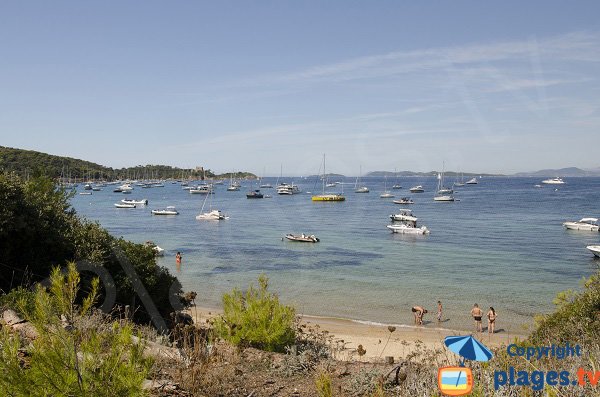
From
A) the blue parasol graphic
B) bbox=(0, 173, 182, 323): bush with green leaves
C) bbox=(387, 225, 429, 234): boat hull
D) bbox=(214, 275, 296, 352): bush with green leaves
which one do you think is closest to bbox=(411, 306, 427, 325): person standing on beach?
bbox=(0, 173, 182, 323): bush with green leaves

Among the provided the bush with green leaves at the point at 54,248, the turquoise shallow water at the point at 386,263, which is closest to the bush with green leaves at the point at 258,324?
the bush with green leaves at the point at 54,248

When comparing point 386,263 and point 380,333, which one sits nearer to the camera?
point 380,333

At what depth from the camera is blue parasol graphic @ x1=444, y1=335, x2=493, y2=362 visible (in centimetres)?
415

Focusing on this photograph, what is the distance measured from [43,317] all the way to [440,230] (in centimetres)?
6021

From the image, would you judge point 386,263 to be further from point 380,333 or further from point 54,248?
point 54,248

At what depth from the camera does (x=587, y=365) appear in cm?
600

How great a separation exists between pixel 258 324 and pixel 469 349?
6169 mm

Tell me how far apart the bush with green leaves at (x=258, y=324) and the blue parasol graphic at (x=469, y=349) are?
5.74 m

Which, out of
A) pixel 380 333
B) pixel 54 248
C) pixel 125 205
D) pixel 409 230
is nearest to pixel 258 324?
pixel 54 248

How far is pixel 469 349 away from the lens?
429 centimetres

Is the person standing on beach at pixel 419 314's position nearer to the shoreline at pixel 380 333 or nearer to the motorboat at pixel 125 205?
the shoreline at pixel 380 333

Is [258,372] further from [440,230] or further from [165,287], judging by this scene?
[440,230]

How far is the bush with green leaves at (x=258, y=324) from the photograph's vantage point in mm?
9711

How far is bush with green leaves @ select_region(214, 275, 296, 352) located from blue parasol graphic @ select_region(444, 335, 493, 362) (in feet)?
18.8
